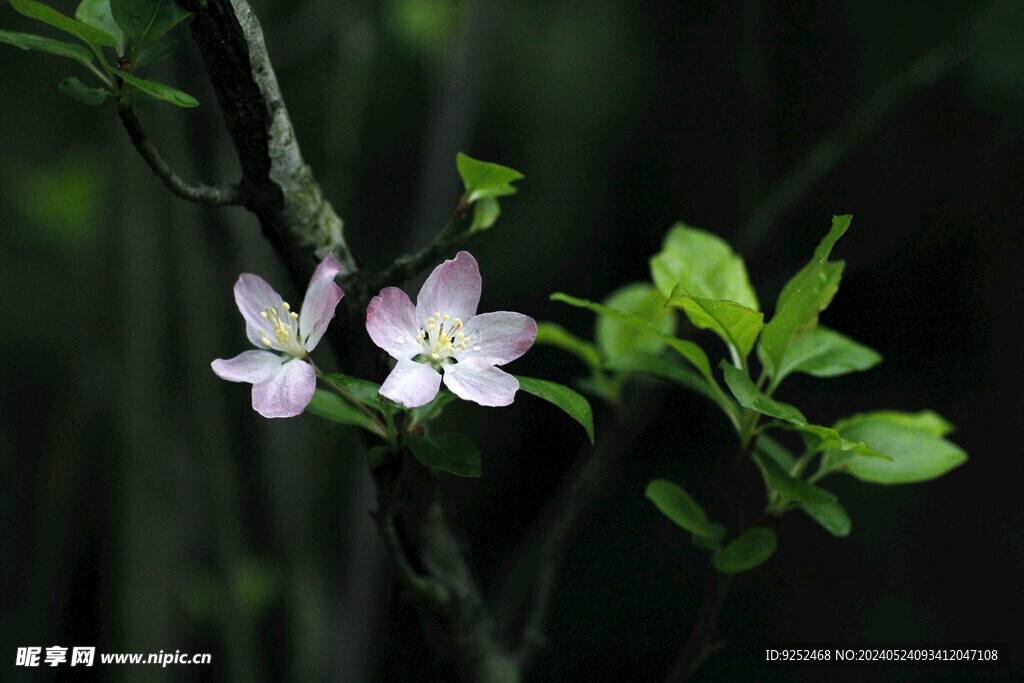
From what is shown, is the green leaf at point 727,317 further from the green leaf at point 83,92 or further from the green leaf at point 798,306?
the green leaf at point 83,92

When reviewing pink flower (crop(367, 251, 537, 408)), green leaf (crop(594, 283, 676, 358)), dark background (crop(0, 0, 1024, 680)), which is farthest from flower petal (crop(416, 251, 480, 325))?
dark background (crop(0, 0, 1024, 680))

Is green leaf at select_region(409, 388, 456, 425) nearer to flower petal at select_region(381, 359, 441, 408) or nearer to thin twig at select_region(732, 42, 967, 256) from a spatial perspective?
flower petal at select_region(381, 359, 441, 408)

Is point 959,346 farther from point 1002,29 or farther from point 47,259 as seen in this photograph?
point 47,259

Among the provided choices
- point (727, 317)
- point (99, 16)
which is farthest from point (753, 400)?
point (99, 16)

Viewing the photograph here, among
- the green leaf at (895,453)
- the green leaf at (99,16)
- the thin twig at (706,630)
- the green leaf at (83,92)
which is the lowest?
the thin twig at (706,630)

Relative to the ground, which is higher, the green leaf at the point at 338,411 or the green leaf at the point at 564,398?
the green leaf at the point at 338,411

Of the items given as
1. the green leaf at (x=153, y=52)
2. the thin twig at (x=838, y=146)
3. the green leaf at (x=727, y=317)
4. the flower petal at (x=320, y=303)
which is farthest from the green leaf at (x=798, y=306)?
the thin twig at (x=838, y=146)

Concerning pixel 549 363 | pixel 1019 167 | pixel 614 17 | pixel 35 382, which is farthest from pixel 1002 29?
pixel 35 382

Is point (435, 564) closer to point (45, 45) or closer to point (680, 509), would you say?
point (680, 509)
